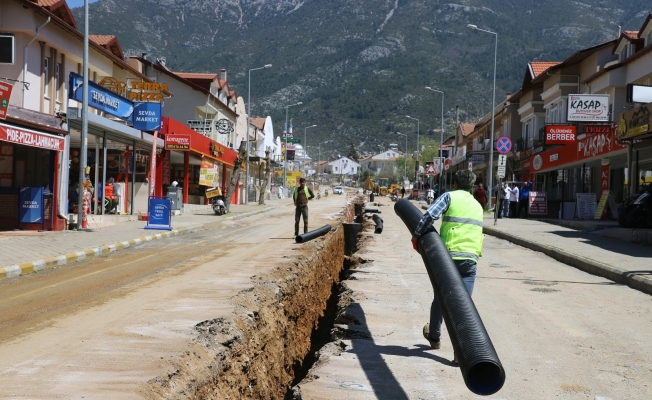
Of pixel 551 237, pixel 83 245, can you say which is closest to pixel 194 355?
pixel 83 245

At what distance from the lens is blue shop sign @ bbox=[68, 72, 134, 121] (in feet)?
69.9

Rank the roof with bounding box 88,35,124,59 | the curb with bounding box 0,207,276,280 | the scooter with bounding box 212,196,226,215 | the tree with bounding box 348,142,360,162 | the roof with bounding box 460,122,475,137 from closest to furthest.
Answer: the curb with bounding box 0,207,276,280, the roof with bounding box 88,35,124,59, the scooter with bounding box 212,196,226,215, the roof with bounding box 460,122,475,137, the tree with bounding box 348,142,360,162

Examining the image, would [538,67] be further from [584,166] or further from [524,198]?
[584,166]

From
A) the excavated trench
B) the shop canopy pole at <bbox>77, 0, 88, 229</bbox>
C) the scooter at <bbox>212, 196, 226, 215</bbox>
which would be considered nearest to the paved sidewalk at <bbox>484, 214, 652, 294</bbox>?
the excavated trench

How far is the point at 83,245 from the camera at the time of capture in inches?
656

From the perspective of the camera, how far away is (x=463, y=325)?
5000mm

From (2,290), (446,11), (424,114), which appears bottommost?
(2,290)

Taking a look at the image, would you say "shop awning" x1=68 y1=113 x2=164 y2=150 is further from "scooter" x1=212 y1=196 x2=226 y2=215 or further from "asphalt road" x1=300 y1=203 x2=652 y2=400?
"asphalt road" x1=300 y1=203 x2=652 y2=400

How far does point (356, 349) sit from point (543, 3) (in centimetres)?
18110

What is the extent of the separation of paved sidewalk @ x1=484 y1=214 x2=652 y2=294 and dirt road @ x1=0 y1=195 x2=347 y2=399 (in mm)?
5965

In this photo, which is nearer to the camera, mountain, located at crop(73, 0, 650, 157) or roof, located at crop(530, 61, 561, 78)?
roof, located at crop(530, 61, 561, 78)

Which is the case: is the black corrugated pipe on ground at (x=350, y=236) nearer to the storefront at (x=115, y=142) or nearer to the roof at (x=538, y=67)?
the storefront at (x=115, y=142)

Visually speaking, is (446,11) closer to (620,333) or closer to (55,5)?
(55,5)

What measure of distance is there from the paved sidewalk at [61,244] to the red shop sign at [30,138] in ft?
7.87
